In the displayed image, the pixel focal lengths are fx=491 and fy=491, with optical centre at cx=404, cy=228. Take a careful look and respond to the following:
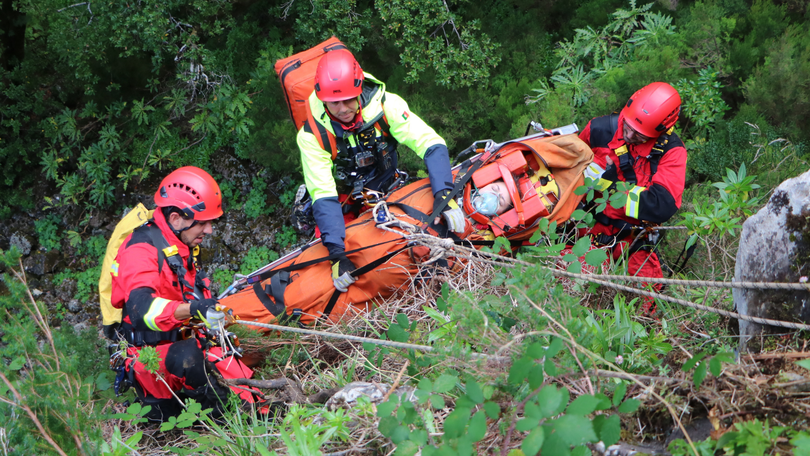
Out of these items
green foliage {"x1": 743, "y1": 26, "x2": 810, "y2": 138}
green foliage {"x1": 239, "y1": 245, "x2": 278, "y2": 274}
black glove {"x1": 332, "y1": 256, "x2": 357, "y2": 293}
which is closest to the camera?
black glove {"x1": 332, "y1": 256, "x2": 357, "y2": 293}

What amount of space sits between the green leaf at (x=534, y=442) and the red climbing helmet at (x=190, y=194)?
98.5 inches

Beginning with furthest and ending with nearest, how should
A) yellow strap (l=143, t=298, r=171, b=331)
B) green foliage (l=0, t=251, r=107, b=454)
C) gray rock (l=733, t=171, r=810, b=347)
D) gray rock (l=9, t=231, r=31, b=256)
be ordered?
gray rock (l=9, t=231, r=31, b=256) → yellow strap (l=143, t=298, r=171, b=331) → gray rock (l=733, t=171, r=810, b=347) → green foliage (l=0, t=251, r=107, b=454)

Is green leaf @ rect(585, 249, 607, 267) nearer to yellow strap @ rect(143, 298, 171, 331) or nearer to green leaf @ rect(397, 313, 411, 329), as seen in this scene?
green leaf @ rect(397, 313, 411, 329)

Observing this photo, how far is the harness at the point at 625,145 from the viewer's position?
3.58 m

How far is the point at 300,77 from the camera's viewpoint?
383 centimetres

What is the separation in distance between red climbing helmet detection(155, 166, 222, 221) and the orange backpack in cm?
103

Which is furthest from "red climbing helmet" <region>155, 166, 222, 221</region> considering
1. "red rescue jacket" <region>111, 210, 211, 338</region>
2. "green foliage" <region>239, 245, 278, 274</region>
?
"green foliage" <region>239, 245, 278, 274</region>

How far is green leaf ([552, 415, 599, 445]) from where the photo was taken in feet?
4.40

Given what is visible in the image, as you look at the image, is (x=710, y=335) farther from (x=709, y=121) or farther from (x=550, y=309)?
(x=709, y=121)

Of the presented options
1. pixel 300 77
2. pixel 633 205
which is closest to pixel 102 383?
pixel 300 77

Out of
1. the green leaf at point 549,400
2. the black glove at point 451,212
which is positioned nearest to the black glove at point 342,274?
the black glove at point 451,212

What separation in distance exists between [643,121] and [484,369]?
8.11ft

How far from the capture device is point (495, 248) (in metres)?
2.72

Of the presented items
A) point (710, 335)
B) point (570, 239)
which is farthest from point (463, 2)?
point (710, 335)
